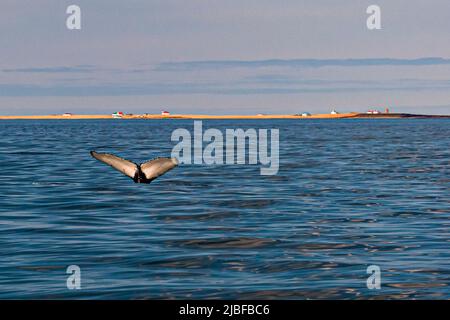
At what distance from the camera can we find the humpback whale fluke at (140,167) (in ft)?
48.1

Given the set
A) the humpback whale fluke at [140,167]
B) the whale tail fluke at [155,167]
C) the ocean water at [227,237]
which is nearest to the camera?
the humpback whale fluke at [140,167]

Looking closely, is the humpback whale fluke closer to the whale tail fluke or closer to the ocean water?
the whale tail fluke

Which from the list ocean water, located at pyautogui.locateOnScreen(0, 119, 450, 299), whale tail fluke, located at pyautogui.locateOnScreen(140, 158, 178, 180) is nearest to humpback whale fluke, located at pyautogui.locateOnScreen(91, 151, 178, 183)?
whale tail fluke, located at pyautogui.locateOnScreen(140, 158, 178, 180)

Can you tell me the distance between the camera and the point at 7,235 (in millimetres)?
21641

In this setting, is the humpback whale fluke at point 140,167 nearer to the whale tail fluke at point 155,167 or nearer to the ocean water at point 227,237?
the whale tail fluke at point 155,167

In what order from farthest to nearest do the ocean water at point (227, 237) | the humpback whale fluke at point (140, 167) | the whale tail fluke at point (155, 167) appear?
the ocean water at point (227, 237) → the whale tail fluke at point (155, 167) → the humpback whale fluke at point (140, 167)

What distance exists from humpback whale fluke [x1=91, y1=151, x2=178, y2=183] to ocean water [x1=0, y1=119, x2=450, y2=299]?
229cm

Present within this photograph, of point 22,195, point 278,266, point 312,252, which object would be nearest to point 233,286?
point 278,266

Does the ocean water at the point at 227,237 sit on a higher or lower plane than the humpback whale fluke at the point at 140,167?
lower

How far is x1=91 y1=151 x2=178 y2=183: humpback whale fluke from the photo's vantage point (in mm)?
14656

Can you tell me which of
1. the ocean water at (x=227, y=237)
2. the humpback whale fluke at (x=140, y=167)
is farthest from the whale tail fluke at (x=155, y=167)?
the ocean water at (x=227, y=237)

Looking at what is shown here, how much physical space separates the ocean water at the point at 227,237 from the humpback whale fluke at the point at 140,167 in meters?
2.29

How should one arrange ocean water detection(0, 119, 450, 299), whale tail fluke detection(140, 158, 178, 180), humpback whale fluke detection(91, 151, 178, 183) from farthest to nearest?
ocean water detection(0, 119, 450, 299), whale tail fluke detection(140, 158, 178, 180), humpback whale fluke detection(91, 151, 178, 183)

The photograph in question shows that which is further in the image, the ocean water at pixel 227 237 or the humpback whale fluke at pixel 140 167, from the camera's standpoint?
the ocean water at pixel 227 237
